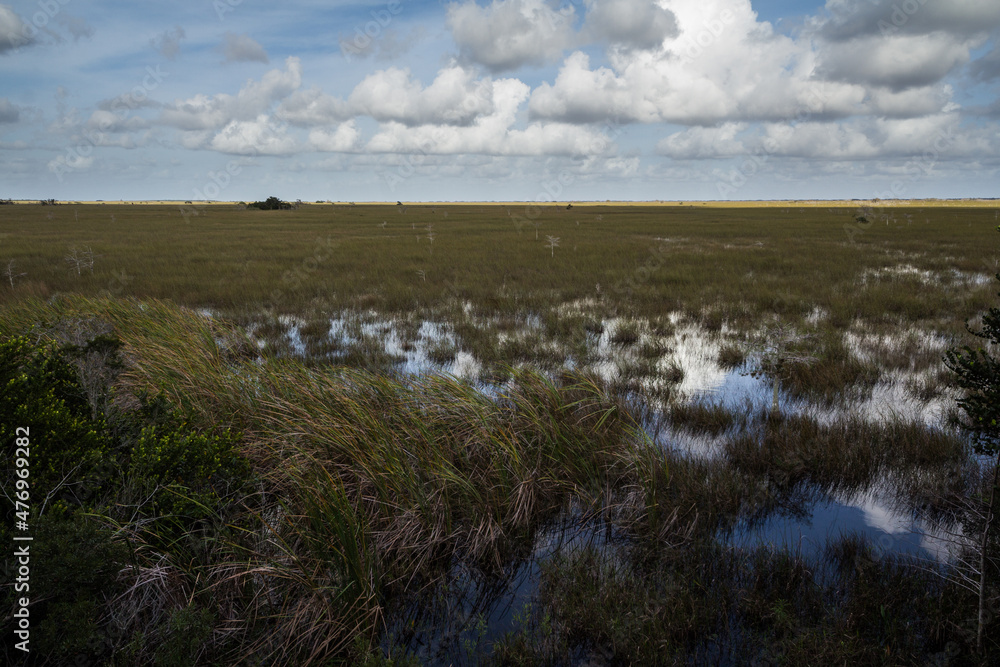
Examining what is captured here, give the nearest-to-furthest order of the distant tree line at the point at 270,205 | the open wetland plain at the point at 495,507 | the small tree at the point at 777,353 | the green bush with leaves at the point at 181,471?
the open wetland plain at the point at 495,507
the green bush with leaves at the point at 181,471
the small tree at the point at 777,353
the distant tree line at the point at 270,205

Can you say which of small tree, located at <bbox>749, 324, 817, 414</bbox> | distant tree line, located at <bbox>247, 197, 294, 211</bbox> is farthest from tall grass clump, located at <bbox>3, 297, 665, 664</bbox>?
distant tree line, located at <bbox>247, 197, 294, 211</bbox>

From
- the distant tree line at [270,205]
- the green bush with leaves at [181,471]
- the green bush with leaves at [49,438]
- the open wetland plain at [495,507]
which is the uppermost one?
the distant tree line at [270,205]

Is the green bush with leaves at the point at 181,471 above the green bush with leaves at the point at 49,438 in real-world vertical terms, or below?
below

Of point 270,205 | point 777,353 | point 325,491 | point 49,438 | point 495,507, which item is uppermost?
point 270,205

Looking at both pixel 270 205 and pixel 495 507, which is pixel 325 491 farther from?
pixel 270 205

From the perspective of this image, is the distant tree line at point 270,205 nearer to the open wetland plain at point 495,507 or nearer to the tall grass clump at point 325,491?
the open wetland plain at point 495,507

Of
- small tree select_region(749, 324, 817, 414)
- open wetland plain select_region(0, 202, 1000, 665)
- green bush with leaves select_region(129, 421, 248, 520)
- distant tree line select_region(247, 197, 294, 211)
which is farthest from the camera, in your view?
distant tree line select_region(247, 197, 294, 211)

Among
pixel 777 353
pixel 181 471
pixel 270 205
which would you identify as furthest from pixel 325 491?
pixel 270 205

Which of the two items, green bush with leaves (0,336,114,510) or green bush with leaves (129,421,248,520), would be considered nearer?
green bush with leaves (0,336,114,510)

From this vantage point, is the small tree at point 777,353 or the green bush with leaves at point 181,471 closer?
the green bush with leaves at point 181,471

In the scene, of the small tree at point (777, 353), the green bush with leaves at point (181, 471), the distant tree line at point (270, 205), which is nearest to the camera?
the green bush with leaves at point (181, 471)

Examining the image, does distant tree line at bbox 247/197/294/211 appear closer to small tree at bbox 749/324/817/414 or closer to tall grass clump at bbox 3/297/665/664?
tall grass clump at bbox 3/297/665/664

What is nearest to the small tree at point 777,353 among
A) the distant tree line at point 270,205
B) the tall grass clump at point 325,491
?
the tall grass clump at point 325,491

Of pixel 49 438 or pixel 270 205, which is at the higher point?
pixel 270 205
